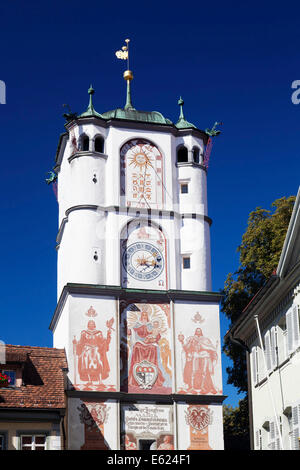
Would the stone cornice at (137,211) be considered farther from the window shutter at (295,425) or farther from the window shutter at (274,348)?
the window shutter at (295,425)

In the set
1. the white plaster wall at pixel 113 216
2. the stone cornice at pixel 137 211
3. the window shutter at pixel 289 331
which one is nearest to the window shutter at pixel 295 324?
the window shutter at pixel 289 331

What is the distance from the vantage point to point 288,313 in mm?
27469

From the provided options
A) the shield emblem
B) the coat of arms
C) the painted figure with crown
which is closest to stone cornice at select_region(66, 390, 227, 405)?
the coat of arms

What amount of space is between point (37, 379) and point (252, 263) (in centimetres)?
1378

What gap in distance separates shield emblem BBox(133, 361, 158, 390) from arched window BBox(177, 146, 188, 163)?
1142 centimetres

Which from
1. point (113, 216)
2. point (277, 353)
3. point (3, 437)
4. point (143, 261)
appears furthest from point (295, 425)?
point (113, 216)

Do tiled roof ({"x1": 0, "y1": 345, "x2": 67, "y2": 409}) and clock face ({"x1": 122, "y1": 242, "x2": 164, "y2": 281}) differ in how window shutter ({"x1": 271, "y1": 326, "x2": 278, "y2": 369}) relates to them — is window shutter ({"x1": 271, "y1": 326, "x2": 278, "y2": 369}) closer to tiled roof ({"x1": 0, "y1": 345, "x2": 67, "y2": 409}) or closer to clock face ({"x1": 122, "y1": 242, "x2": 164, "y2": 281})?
tiled roof ({"x1": 0, "y1": 345, "x2": 67, "y2": 409})

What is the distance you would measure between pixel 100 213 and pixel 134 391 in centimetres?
905

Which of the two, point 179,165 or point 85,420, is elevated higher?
point 179,165

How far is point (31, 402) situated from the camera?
1527 inches
